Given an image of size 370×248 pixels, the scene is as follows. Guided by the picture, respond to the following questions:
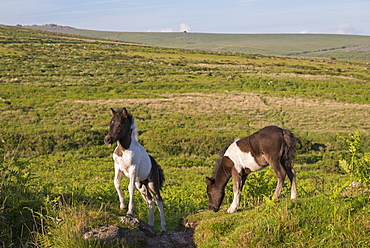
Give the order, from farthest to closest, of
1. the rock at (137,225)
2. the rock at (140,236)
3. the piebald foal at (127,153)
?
1. the piebald foal at (127,153)
2. the rock at (137,225)
3. the rock at (140,236)

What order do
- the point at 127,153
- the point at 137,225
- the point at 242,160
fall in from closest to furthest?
the point at 137,225 < the point at 127,153 < the point at 242,160

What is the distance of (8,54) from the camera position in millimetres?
78812

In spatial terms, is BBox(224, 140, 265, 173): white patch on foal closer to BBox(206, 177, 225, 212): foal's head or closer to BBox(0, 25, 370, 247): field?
BBox(206, 177, 225, 212): foal's head

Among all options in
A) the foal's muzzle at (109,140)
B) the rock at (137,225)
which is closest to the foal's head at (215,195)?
the rock at (137,225)

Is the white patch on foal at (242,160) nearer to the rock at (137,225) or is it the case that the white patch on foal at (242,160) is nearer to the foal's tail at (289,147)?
the foal's tail at (289,147)

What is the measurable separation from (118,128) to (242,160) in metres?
3.17

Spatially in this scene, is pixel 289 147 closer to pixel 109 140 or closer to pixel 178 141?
pixel 109 140

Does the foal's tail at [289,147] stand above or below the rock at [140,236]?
above

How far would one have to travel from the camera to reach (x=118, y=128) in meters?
8.02

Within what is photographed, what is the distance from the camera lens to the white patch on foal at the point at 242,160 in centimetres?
920

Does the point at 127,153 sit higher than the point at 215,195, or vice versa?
the point at 127,153

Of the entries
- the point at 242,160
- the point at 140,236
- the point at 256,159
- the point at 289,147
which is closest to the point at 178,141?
the point at 242,160

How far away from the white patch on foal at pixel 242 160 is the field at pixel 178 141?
1.01m

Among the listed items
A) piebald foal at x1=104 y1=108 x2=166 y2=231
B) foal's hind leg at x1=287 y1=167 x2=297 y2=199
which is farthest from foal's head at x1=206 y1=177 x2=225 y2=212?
foal's hind leg at x1=287 y1=167 x2=297 y2=199
